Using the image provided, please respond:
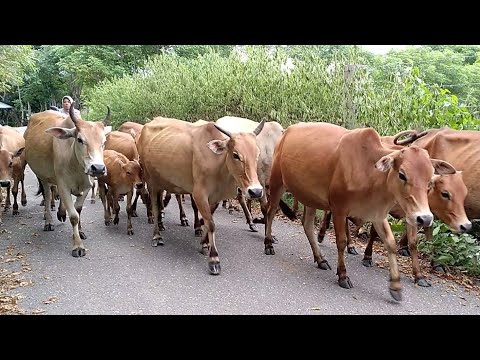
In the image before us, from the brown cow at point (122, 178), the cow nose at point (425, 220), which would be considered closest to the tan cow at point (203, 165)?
the brown cow at point (122, 178)

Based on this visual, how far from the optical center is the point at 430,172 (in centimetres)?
473

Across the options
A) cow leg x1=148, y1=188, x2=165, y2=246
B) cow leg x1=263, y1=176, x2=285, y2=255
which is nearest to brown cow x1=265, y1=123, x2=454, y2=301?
cow leg x1=263, y1=176, x2=285, y2=255

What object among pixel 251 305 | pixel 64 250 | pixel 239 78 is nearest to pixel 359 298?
pixel 251 305

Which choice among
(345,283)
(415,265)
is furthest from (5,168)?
(415,265)

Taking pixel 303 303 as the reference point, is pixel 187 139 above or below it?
above

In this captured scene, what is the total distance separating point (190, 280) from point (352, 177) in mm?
2419

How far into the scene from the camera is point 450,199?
5480mm

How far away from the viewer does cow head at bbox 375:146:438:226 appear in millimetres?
4641

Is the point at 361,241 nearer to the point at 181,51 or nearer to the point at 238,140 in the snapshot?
the point at 238,140

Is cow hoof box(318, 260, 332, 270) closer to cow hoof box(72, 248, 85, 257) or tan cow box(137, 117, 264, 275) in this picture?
tan cow box(137, 117, 264, 275)

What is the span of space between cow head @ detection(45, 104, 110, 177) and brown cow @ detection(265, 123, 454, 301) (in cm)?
259

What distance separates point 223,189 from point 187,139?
1038 millimetres

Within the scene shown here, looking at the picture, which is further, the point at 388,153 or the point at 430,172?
the point at 388,153

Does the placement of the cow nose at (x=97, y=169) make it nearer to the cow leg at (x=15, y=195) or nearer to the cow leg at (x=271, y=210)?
the cow leg at (x=271, y=210)
